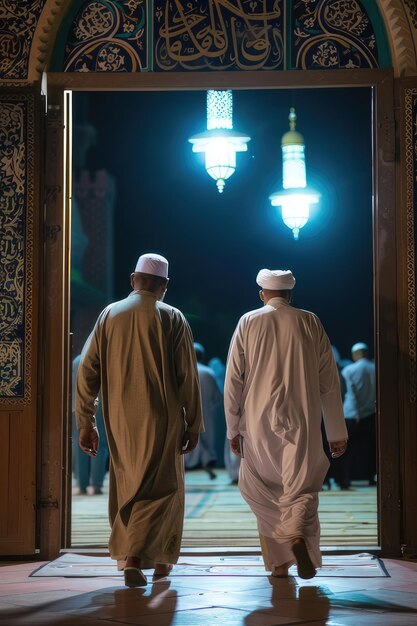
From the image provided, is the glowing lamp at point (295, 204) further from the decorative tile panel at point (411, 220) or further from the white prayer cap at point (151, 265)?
the white prayer cap at point (151, 265)

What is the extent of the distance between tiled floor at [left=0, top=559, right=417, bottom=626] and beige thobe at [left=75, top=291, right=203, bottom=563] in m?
0.32

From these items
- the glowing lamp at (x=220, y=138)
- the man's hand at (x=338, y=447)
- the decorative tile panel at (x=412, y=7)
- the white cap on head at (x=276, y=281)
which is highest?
the decorative tile panel at (x=412, y=7)

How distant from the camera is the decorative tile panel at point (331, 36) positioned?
22.3ft

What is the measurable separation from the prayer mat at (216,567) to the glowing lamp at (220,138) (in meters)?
4.06

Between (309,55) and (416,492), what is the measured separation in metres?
2.74

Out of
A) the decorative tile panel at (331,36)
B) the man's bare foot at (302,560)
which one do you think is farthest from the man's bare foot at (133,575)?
the decorative tile panel at (331,36)

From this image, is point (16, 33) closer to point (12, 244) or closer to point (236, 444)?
point (12, 244)

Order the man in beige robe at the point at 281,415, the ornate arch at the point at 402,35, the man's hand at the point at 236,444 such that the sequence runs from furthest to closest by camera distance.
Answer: the ornate arch at the point at 402,35 → the man's hand at the point at 236,444 → the man in beige robe at the point at 281,415

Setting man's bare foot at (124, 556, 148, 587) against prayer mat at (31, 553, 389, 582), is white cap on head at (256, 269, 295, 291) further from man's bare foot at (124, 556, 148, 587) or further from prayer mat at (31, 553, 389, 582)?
man's bare foot at (124, 556, 148, 587)

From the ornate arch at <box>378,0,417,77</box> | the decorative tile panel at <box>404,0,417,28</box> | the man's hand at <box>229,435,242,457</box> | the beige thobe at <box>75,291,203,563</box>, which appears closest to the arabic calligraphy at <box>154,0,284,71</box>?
the ornate arch at <box>378,0,417,77</box>

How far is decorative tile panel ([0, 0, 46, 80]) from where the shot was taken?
672 centimetres

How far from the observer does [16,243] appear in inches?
259

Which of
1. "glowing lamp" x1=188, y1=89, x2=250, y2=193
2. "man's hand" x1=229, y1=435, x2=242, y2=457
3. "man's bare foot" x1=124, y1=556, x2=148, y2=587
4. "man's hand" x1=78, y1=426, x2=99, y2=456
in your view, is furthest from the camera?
"glowing lamp" x1=188, y1=89, x2=250, y2=193

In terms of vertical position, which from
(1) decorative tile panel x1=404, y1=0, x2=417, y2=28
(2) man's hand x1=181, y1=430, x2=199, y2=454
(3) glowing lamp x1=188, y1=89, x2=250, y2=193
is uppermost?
(1) decorative tile panel x1=404, y1=0, x2=417, y2=28
